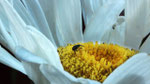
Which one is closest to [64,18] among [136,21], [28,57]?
[136,21]

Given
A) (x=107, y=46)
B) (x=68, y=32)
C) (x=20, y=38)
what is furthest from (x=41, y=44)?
(x=68, y=32)

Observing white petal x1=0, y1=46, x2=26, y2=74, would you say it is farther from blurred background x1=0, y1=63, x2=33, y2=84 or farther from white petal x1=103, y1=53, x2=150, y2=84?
white petal x1=103, y1=53, x2=150, y2=84

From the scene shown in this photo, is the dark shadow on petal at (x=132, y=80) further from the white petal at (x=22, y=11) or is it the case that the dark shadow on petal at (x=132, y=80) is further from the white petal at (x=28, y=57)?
the white petal at (x=22, y=11)

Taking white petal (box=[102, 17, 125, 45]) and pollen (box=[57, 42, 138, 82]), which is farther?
white petal (box=[102, 17, 125, 45])

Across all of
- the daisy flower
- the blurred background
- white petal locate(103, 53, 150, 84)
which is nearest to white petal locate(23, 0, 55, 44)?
the daisy flower

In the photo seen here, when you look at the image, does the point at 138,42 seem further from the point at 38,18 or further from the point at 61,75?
the point at 61,75

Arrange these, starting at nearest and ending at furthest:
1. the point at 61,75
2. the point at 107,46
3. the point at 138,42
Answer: the point at 61,75 < the point at 107,46 < the point at 138,42

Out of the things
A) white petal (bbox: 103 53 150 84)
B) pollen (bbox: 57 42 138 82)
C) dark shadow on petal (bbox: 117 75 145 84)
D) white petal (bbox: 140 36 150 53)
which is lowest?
white petal (bbox: 140 36 150 53)
